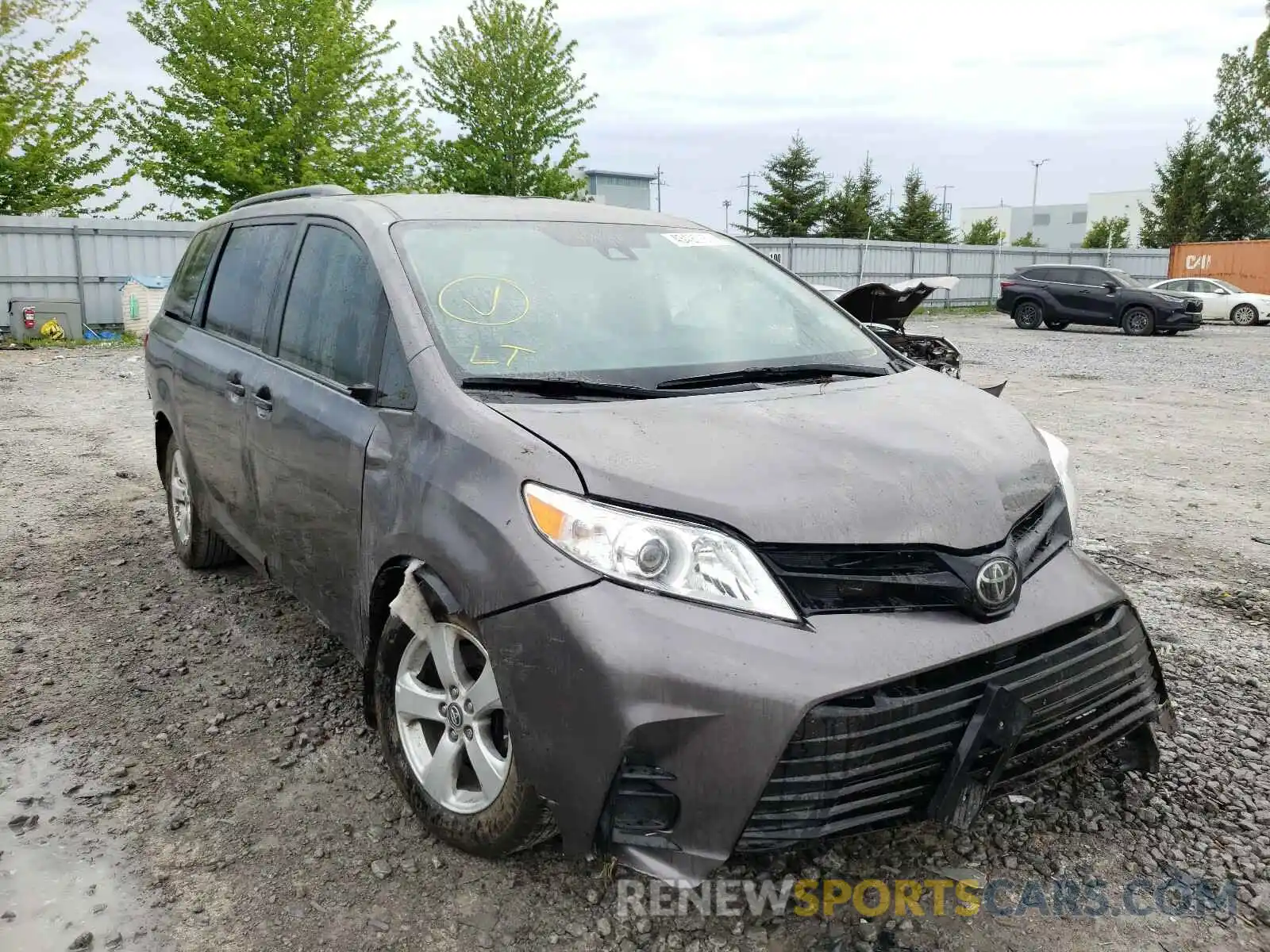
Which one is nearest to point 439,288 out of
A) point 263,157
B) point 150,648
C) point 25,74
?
point 150,648

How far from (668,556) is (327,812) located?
55.9 inches

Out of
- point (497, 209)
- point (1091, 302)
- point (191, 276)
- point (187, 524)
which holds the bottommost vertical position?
point (187, 524)

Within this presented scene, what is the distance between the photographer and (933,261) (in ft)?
106

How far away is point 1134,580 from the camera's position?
4801 millimetres

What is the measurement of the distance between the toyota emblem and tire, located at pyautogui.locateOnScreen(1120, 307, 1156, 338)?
22899 millimetres

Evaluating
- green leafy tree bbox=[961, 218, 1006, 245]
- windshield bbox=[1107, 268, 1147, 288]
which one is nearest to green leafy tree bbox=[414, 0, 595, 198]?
windshield bbox=[1107, 268, 1147, 288]

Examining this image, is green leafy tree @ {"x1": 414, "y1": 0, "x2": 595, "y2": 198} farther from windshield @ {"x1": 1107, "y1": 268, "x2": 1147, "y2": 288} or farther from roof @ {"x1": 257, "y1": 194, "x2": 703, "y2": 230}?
roof @ {"x1": 257, "y1": 194, "x2": 703, "y2": 230}

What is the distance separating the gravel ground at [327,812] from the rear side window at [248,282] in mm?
1234

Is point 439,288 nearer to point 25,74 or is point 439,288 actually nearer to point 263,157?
point 263,157

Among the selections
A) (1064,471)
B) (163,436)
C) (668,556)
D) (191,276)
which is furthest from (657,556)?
(163,436)

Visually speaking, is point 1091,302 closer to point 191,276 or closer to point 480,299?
point 191,276

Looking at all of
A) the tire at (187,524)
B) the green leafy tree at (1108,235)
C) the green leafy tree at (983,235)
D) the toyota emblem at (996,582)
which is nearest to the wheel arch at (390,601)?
the toyota emblem at (996,582)

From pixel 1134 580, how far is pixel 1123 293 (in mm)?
20668

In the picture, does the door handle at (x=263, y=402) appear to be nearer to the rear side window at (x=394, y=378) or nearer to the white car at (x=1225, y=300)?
the rear side window at (x=394, y=378)
